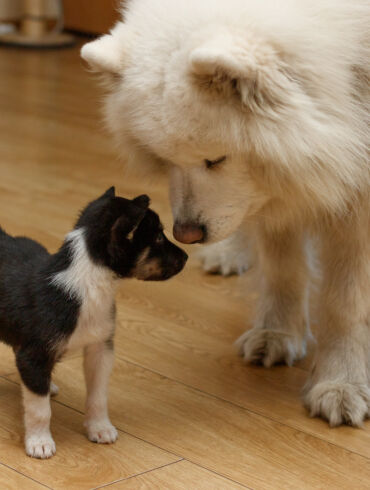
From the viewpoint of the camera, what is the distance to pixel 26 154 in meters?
3.68

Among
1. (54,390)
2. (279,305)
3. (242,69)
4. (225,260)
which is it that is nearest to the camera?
(242,69)

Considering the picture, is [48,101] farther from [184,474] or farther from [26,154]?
[184,474]

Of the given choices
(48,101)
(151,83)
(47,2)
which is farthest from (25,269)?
(47,2)

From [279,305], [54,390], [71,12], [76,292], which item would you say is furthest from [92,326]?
[71,12]

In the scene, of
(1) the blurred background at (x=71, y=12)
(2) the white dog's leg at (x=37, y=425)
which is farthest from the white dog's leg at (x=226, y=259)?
(1) the blurred background at (x=71, y=12)

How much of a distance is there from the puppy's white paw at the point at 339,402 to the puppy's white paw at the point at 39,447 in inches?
23.5

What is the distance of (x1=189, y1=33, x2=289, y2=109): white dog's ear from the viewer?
58.2 inches

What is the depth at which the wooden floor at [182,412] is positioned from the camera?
1561mm

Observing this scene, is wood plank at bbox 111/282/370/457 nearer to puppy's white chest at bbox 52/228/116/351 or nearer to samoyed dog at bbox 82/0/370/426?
samoyed dog at bbox 82/0/370/426

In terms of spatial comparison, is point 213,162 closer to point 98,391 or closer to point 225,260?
point 98,391

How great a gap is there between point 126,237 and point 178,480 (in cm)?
46

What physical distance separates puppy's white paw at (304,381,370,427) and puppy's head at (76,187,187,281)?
48cm

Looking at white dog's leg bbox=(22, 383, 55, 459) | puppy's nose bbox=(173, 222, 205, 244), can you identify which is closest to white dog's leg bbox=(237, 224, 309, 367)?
puppy's nose bbox=(173, 222, 205, 244)

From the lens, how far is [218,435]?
1.72 meters
